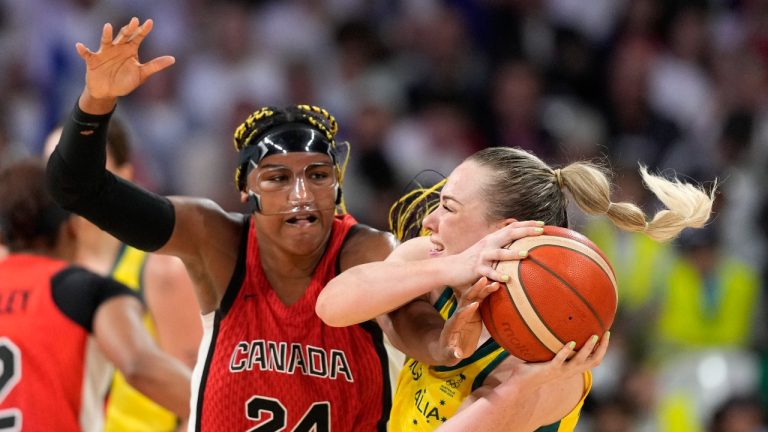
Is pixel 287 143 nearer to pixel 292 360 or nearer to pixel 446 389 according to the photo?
pixel 292 360

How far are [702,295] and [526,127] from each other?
191cm

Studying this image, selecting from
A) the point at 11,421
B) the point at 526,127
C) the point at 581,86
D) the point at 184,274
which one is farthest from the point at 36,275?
the point at 581,86

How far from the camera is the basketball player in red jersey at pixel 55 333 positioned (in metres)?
3.94

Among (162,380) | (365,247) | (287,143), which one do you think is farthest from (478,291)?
(162,380)

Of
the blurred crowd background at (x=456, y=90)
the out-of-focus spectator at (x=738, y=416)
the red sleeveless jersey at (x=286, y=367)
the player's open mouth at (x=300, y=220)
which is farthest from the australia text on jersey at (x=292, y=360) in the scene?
the blurred crowd background at (x=456, y=90)

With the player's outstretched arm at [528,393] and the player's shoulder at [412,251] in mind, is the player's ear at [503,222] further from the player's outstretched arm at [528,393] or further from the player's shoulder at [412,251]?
the player's outstretched arm at [528,393]

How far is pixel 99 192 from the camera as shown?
341cm

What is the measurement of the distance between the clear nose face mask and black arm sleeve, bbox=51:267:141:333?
788 mm

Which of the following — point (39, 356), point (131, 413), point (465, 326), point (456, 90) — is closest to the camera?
point (465, 326)

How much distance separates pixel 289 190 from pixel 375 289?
65cm

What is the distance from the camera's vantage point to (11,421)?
3922 mm

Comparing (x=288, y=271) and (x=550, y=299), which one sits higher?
(x=288, y=271)

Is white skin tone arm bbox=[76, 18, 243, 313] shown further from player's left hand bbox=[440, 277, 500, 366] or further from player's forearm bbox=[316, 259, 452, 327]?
player's left hand bbox=[440, 277, 500, 366]

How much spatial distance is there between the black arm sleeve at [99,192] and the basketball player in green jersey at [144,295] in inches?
49.1
